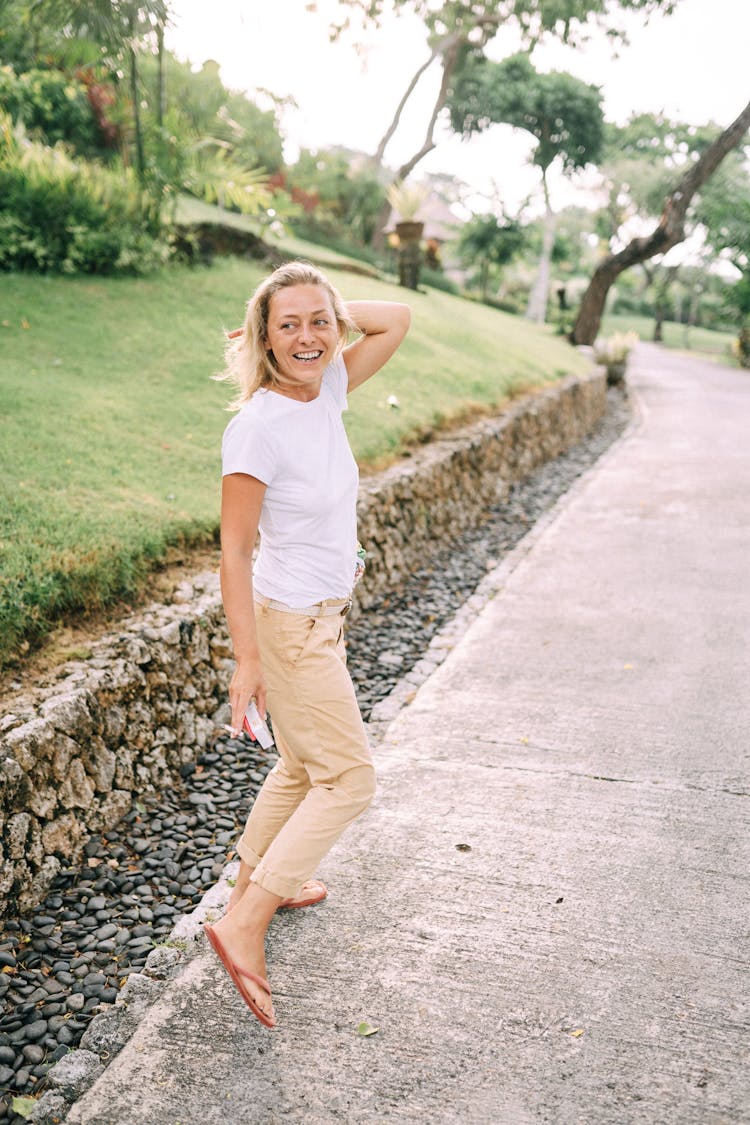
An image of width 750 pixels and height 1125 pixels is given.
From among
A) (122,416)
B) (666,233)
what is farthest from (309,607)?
(666,233)

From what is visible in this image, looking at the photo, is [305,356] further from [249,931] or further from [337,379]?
[249,931]

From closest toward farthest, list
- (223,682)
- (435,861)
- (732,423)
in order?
(435,861) → (223,682) → (732,423)

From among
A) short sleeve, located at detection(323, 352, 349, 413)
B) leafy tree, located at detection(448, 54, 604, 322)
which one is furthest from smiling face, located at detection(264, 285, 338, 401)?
leafy tree, located at detection(448, 54, 604, 322)

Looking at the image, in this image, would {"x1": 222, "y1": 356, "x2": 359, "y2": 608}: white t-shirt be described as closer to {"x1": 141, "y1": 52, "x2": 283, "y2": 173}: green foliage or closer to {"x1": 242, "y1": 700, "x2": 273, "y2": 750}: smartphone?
{"x1": 242, "y1": 700, "x2": 273, "y2": 750}: smartphone

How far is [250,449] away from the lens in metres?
2.29

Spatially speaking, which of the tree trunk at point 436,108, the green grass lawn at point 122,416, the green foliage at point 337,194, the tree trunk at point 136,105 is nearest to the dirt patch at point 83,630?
the green grass lawn at point 122,416

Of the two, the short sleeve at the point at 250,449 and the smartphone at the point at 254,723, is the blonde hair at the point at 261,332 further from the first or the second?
the smartphone at the point at 254,723

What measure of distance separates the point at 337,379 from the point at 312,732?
1.00 metres

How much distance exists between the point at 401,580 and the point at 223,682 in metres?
2.38

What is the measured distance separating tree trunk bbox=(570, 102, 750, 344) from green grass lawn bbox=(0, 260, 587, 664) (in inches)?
370

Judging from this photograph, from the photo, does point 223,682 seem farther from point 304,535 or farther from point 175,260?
point 175,260

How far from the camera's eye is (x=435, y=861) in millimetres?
3146

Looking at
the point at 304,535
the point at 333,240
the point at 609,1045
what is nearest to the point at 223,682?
the point at 304,535

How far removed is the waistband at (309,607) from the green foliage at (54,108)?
35.3 feet
